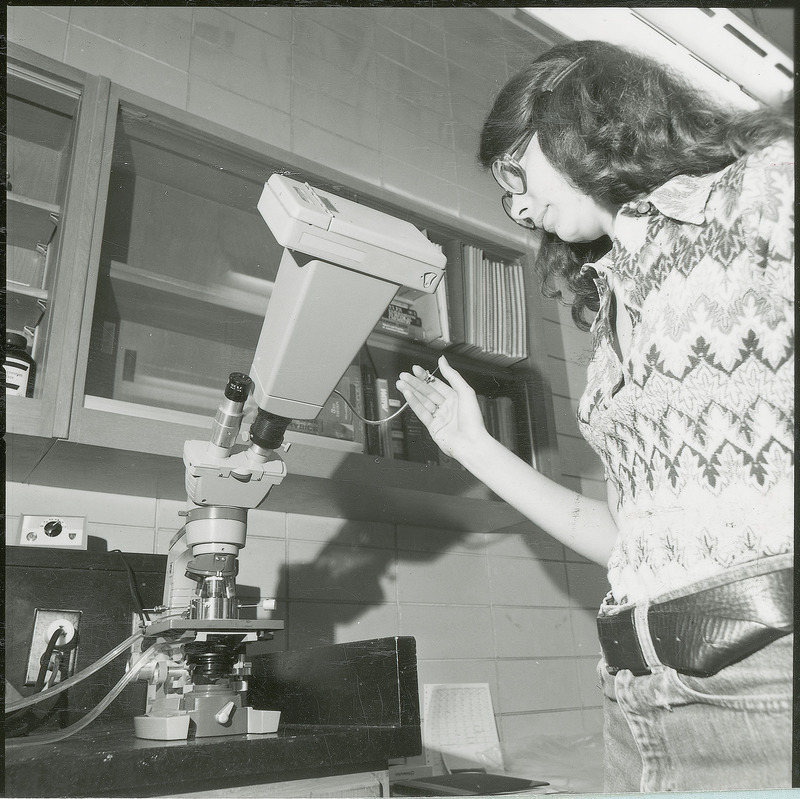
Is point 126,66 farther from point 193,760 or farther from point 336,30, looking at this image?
point 193,760

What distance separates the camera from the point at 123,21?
1.41 meters

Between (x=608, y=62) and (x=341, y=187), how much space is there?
2.01 ft

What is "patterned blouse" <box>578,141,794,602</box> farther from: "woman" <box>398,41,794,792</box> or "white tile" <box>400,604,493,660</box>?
"white tile" <box>400,604,493,660</box>

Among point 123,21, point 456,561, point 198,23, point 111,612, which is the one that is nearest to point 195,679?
point 111,612

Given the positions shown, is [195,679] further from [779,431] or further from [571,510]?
[779,431]

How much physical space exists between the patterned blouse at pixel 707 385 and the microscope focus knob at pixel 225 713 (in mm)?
499

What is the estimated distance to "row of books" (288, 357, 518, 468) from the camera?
1349 millimetres

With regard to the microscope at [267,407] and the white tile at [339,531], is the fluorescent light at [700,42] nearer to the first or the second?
the microscope at [267,407]

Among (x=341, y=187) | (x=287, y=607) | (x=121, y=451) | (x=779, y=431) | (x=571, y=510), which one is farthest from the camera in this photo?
(x=341, y=187)

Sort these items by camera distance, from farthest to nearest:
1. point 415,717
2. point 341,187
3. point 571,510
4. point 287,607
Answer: point 341,187, point 287,607, point 571,510, point 415,717

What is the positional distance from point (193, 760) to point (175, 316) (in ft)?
2.71

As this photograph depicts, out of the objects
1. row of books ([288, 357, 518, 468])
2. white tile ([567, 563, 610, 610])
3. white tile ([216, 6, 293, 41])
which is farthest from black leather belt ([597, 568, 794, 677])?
white tile ([216, 6, 293, 41])

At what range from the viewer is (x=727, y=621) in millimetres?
739

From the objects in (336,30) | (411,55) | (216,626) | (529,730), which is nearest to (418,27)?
(411,55)
